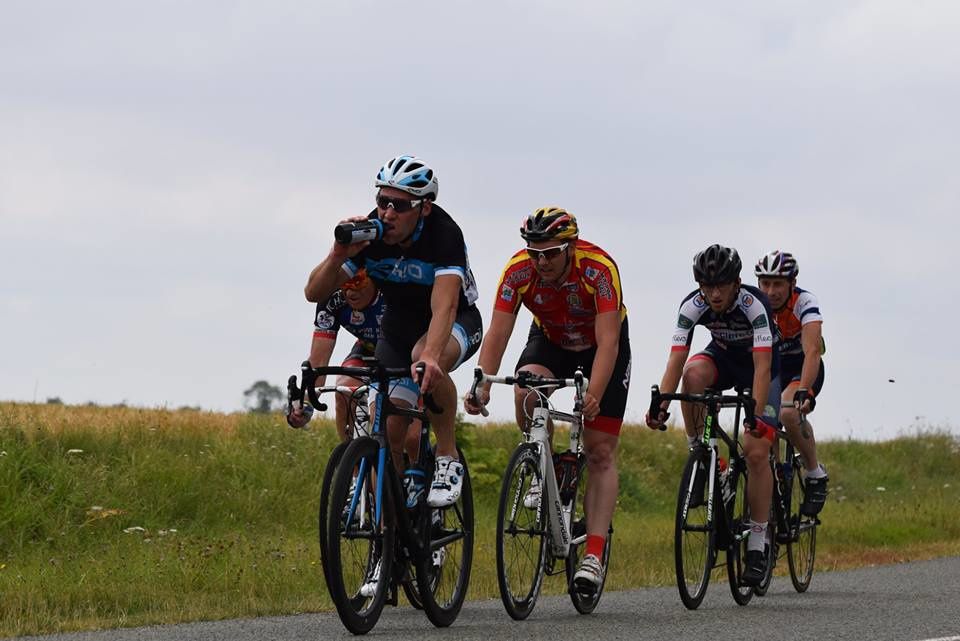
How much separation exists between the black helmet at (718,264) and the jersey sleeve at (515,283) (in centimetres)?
165

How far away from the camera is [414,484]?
8820 mm

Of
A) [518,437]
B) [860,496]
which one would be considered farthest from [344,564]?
[860,496]

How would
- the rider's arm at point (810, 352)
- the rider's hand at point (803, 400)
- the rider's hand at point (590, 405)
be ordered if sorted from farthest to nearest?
the rider's arm at point (810, 352) → the rider's hand at point (803, 400) → the rider's hand at point (590, 405)

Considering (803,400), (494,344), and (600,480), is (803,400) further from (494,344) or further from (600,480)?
(494,344)

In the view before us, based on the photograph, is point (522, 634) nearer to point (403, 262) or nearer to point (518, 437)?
point (403, 262)

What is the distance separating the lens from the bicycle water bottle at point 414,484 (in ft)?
28.8

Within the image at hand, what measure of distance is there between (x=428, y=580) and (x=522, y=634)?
0.60 meters

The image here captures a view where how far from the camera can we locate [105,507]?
1664 centimetres

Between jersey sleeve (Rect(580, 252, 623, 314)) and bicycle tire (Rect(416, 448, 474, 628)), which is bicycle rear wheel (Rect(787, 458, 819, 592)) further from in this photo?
bicycle tire (Rect(416, 448, 474, 628))

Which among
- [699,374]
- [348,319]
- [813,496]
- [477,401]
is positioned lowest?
[813,496]

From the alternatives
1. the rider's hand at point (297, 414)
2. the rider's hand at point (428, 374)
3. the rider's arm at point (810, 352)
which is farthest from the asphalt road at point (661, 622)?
the rider's arm at point (810, 352)

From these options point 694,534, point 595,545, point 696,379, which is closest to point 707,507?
point 694,534

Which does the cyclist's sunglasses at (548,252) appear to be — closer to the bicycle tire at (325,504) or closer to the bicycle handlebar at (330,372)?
the bicycle handlebar at (330,372)

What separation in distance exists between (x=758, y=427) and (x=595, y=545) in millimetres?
2008
